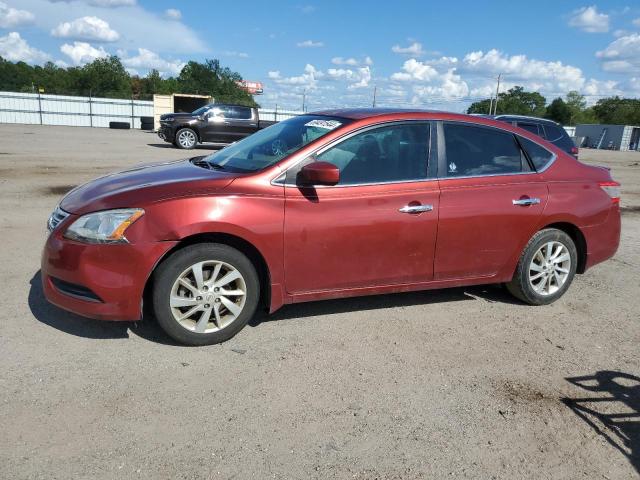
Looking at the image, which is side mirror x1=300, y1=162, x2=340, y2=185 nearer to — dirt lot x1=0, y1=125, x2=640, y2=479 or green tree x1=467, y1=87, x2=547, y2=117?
dirt lot x1=0, y1=125, x2=640, y2=479

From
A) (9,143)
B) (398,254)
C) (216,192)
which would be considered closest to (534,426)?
(398,254)

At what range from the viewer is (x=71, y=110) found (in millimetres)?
37594

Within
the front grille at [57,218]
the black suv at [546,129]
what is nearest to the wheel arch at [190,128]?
the black suv at [546,129]

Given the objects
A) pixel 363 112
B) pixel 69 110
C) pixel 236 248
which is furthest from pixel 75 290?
pixel 69 110

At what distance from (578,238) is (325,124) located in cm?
274

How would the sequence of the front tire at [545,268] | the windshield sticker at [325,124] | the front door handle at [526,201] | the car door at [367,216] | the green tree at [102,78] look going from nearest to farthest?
the car door at [367,216]
the windshield sticker at [325,124]
the front door handle at [526,201]
the front tire at [545,268]
the green tree at [102,78]

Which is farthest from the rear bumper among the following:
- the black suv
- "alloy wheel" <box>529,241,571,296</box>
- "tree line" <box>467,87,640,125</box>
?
"tree line" <box>467,87,640,125</box>

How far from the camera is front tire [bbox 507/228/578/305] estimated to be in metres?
4.81

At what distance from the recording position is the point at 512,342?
4.19 m

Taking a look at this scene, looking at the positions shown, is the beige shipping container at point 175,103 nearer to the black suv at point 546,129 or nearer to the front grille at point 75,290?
the black suv at point 546,129

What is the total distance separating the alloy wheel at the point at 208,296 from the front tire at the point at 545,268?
2627mm

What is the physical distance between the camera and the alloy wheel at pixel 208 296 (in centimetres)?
367

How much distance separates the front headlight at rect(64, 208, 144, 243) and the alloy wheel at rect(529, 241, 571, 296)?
3.49 m

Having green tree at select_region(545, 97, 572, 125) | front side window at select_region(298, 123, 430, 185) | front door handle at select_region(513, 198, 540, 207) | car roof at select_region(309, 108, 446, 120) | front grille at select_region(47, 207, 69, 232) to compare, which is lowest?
front grille at select_region(47, 207, 69, 232)
